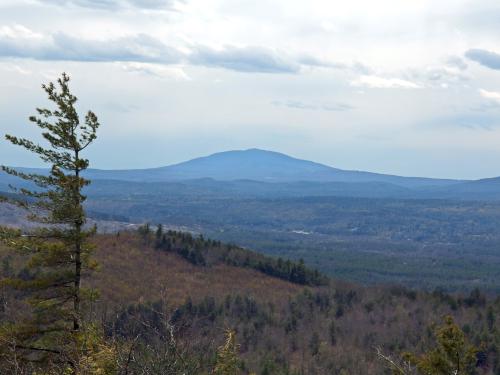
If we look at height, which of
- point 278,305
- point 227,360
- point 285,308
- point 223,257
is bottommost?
point 285,308

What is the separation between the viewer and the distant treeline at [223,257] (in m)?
113

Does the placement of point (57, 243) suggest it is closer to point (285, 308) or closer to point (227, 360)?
point (227, 360)

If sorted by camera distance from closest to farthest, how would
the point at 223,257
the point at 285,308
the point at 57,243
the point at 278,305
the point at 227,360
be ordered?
the point at 227,360 < the point at 57,243 < the point at 285,308 < the point at 278,305 < the point at 223,257

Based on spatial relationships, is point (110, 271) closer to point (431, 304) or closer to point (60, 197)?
point (431, 304)

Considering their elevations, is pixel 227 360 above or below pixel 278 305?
above

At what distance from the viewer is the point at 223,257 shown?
116m

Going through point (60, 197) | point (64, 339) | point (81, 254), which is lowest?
point (64, 339)

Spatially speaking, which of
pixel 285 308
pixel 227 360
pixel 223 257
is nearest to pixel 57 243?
pixel 227 360

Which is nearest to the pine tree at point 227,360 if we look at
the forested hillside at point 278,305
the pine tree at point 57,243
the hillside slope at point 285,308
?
the pine tree at point 57,243

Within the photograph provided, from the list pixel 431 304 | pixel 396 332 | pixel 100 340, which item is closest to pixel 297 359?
pixel 396 332

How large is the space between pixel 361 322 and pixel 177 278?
2761 cm

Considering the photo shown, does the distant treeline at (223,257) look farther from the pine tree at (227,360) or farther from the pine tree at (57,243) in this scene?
the pine tree at (227,360)

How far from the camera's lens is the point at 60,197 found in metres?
22.1

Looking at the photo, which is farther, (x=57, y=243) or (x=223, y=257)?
(x=223, y=257)
